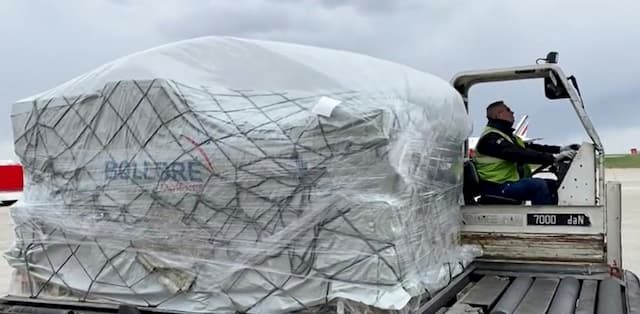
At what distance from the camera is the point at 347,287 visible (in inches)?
113

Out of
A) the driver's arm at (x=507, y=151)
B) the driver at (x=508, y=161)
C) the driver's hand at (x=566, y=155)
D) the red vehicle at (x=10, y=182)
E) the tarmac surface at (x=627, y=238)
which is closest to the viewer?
the driver's hand at (x=566, y=155)

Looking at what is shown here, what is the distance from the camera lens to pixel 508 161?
→ 5184 millimetres

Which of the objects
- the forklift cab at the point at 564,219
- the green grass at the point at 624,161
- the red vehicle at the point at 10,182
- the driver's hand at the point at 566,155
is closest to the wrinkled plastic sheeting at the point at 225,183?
the forklift cab at the point at 564,219

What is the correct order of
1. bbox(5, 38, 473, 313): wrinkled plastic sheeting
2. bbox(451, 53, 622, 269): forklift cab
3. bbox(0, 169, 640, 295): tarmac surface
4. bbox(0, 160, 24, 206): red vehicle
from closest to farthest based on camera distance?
1. bbox(5, 38, 473, 313): wrinkled plastic sheeting
2. bbox(451, 53, 622, 269): forklift cab
3. bbox(0, 169, 640, 295): tarmac surface
4. bbox(0, 160, 24, 206): red vehicle

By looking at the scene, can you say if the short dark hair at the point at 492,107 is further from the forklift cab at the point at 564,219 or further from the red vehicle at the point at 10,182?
the red vehicle at the point at 10,182

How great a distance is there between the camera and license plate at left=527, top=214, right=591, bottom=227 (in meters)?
4.61

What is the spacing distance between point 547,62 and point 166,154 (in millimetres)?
3100

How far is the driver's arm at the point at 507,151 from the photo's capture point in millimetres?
5027

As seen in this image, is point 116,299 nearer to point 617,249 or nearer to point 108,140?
point 108,140

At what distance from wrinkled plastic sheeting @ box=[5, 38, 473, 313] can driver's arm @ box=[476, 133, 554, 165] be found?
1.78 meters

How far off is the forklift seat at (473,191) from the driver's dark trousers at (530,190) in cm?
6

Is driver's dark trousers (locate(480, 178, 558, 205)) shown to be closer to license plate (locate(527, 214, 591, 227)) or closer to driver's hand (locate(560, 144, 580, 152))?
license plate (locate(527, 214, 591, 227))

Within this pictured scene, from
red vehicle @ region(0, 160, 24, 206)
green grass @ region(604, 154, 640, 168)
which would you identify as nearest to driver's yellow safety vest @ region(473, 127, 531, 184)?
red vehicle @ region(0, 160, 24, 206)

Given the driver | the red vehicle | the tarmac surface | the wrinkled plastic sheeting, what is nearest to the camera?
the wrinkled plastic sheeting
